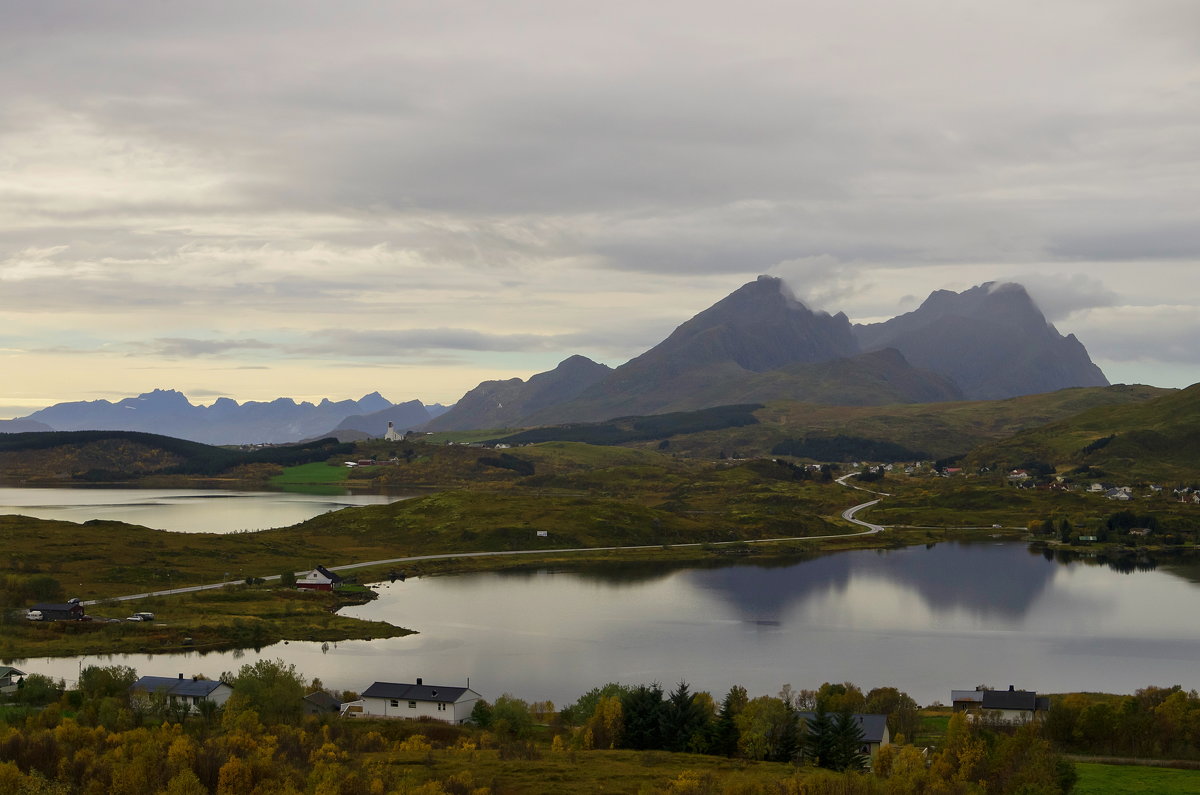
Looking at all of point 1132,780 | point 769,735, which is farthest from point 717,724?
point 1132,780

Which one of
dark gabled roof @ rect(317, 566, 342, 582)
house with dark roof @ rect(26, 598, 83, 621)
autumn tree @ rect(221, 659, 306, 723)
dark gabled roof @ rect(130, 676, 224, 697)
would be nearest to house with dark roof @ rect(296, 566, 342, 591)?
dark gabled roof @ rect(317, 566, 342, 582)

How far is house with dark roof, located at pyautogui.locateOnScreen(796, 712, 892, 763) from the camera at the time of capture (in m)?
56.5

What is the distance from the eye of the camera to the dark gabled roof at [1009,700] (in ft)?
209

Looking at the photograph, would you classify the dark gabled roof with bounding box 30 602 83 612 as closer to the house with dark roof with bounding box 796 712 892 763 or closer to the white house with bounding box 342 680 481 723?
the white house with bounding box 342 680 481 723

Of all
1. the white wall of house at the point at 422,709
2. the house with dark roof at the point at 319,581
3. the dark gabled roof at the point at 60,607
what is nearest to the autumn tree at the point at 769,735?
the white wall of house at the point at 422,709

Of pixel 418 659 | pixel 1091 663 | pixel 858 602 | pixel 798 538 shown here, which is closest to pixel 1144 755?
pixel 1091 663

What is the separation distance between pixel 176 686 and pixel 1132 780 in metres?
49.5

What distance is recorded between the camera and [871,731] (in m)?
57.5

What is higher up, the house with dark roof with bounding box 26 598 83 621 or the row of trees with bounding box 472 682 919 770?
the house with dark roof with bounding box 26 598 83 621

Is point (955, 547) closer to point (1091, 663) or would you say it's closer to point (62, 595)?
point (1091, 663)

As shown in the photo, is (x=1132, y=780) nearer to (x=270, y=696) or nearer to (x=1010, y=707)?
(x=1010, y=707)

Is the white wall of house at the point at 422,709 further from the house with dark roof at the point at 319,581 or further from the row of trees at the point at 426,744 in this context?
the house with dark roof at the point at 319,581

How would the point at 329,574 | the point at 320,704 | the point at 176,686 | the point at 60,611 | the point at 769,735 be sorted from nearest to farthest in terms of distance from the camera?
the point at 769,735 < the point at 320,704 < the point at 176,686 < the point at 60,611 < the point at 329,574

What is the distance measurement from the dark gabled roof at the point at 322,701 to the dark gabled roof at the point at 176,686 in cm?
520
